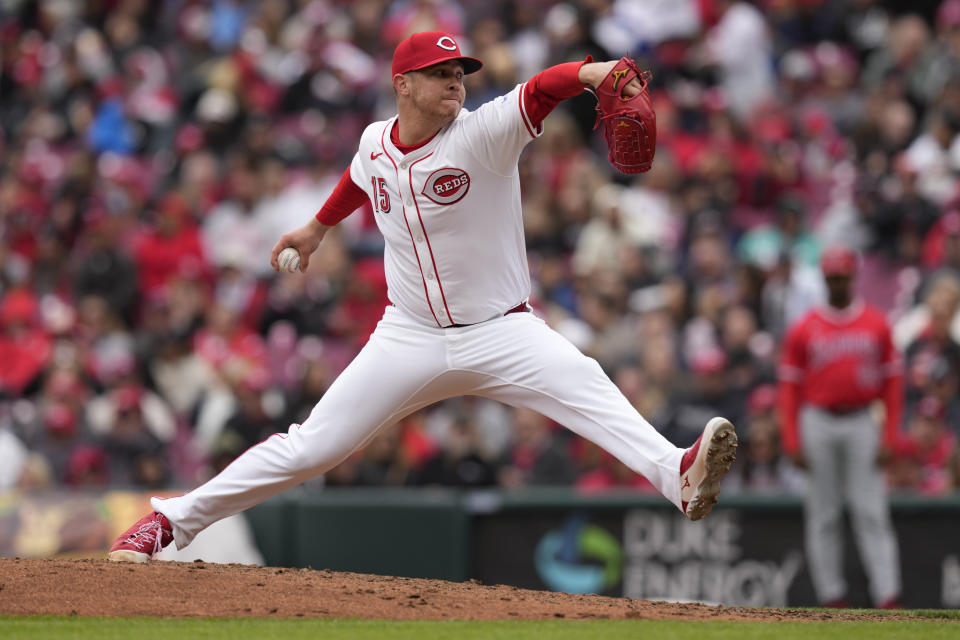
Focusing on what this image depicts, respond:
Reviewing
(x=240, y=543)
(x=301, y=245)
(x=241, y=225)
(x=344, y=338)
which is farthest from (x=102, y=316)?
(x=301, y=245)

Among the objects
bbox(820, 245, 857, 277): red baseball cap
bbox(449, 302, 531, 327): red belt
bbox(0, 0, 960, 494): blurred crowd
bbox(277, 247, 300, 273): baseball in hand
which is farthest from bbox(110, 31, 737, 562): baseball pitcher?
bbox(0, 0, 960, 494): blurred crowd

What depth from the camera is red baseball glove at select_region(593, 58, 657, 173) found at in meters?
4.70

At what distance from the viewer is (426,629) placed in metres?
4.78

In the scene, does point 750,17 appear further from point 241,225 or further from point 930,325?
point 241,225

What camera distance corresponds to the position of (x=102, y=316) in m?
12.4

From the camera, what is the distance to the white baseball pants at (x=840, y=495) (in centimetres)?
838

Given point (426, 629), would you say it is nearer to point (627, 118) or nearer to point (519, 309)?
point (519, 309)

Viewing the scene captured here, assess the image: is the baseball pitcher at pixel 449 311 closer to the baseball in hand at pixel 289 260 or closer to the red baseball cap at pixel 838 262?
the baseball in hand at pixel 289 260

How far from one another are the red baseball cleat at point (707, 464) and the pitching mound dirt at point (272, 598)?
54 centimetres

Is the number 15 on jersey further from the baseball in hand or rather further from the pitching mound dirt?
the pitching mound dirt

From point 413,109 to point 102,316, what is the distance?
7.85 meters

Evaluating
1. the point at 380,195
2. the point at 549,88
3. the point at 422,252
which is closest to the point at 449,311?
the point at 422,252

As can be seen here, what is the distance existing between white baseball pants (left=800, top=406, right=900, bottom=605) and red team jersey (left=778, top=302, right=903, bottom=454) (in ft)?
0.34

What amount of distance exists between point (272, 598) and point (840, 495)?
4550mm
